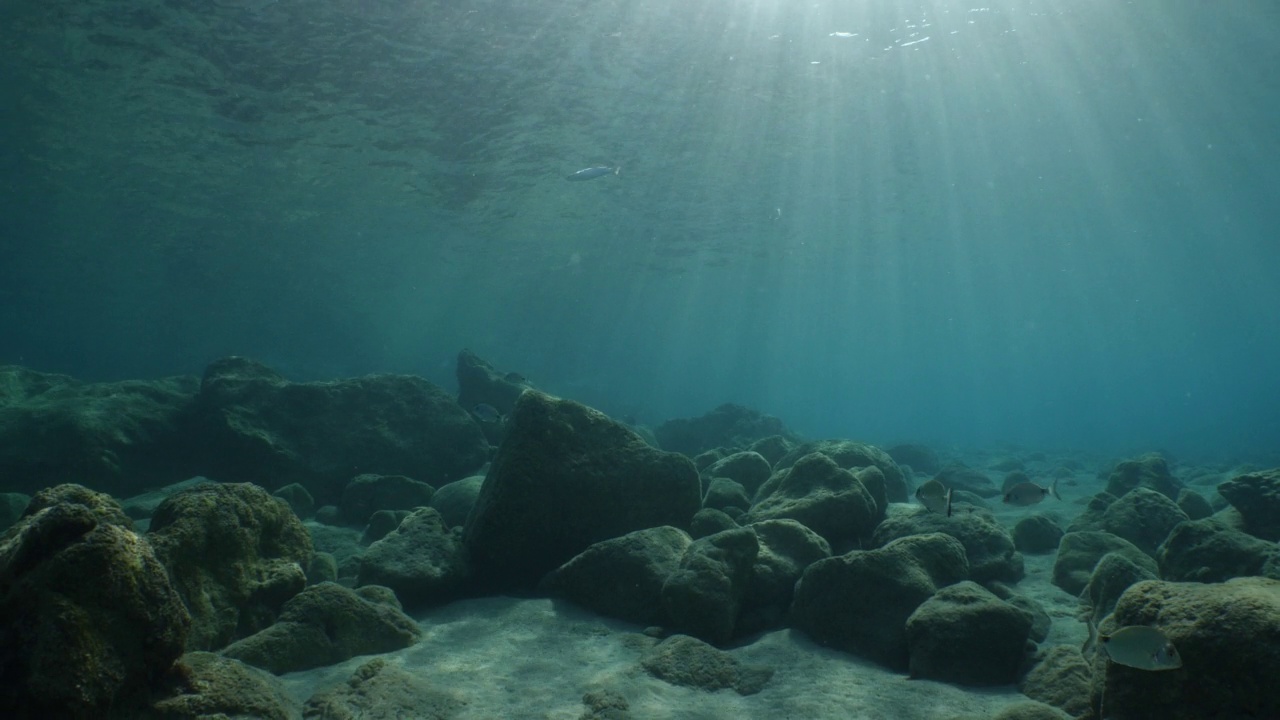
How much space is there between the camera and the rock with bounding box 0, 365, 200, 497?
9.95m

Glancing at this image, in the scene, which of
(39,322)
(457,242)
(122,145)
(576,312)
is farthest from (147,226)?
(39,322)

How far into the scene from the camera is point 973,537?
25.2 ft

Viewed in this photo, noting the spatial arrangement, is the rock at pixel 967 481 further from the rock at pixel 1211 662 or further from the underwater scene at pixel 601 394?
the rock at pixel 1211 662

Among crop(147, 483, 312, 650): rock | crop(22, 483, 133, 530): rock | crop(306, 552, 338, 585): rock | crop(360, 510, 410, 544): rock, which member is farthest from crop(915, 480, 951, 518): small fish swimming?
crop(22, 483, 133, 530): rock

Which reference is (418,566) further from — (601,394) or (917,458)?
(601,394)

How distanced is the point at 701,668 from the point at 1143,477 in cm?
1328

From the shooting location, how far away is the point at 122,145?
88.0 feet

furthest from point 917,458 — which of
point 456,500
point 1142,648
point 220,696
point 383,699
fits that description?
point 220,696

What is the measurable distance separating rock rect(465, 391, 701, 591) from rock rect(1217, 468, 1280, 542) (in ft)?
24.6

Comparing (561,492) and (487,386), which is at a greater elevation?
(487,386)

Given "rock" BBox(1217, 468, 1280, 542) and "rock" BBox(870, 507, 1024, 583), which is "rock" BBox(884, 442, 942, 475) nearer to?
"rock" BBox(1217, 468, 1280, 542)

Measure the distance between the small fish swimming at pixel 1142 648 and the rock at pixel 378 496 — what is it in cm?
921

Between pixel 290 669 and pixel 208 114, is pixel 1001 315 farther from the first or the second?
pixel 290 669

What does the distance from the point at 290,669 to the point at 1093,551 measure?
29.2ft
